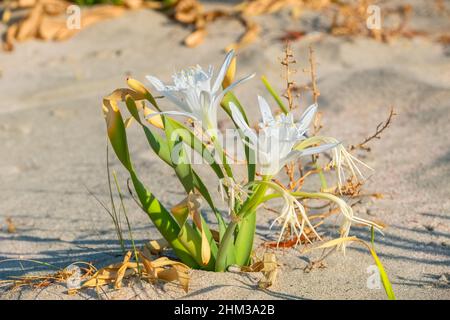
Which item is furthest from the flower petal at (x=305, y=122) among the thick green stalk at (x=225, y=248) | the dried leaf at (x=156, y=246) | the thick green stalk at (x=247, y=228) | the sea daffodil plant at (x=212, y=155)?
the dried leaf at (x=156, y=246)

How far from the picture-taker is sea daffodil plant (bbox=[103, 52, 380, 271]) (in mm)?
1791

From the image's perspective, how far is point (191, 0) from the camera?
490cm

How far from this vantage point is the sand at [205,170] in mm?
2129

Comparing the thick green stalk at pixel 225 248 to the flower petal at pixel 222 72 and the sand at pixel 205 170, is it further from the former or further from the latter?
the flower petal at pixel 222 72

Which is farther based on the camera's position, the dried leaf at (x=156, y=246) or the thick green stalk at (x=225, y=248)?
the dried leaf at (x=156, y=246)

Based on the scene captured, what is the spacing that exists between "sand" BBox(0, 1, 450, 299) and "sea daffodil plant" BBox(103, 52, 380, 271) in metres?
0.11

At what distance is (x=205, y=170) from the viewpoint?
311 centimetres

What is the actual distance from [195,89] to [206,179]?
47.0 inches

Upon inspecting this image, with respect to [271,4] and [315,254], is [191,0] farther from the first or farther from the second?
[315,254]

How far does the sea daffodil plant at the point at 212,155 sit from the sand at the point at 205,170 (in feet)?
0.35

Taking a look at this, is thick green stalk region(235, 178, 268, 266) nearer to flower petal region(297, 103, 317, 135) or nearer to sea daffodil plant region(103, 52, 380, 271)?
sea daffodil plant region(103, 52, 380, 271)

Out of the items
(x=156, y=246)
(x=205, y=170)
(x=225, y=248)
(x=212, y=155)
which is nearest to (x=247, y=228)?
(x=225, y=248)

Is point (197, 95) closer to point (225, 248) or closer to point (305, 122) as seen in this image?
point (305, 122)

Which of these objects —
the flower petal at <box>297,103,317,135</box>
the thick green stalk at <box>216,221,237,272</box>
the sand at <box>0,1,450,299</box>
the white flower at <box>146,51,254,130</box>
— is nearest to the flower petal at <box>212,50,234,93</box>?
the white flower at <box>146,51,254,130</box>
